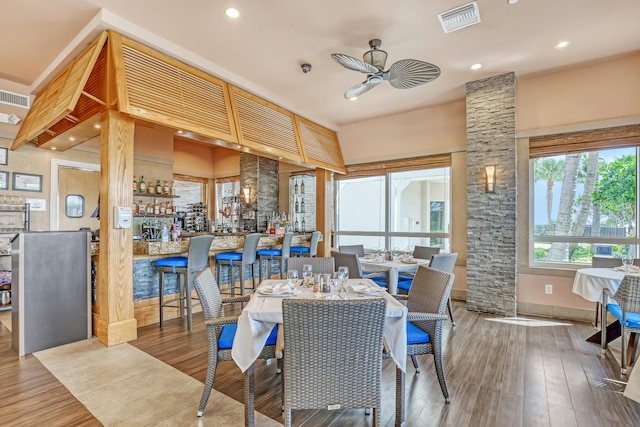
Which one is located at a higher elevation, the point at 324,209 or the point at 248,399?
the point at 324,209

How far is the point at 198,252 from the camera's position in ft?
13.1

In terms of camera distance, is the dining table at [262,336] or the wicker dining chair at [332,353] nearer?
the wicker dining chair at [332,353]

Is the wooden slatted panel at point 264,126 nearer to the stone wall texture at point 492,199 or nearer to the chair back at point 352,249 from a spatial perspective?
the chair back at point 352,249

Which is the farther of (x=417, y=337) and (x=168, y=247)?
(x=168, y=247)

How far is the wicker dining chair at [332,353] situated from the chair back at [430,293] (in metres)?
0.87

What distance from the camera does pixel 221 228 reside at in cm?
679

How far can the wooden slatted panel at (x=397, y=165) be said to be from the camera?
5883 mm

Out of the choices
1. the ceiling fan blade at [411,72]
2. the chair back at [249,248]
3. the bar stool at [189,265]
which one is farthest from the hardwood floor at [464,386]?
the ceiling fan blade at [411,72]

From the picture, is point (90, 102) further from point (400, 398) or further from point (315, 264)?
point (400, 398)

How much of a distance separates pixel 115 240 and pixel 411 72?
3731mm

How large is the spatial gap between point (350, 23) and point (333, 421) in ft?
12.4

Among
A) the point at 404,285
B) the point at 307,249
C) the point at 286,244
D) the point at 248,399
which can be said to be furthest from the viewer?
the point at 307,249

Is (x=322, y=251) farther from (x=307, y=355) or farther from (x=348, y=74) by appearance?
(x=307, y=355)

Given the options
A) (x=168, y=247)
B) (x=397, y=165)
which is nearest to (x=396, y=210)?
(x=397, y=165)
